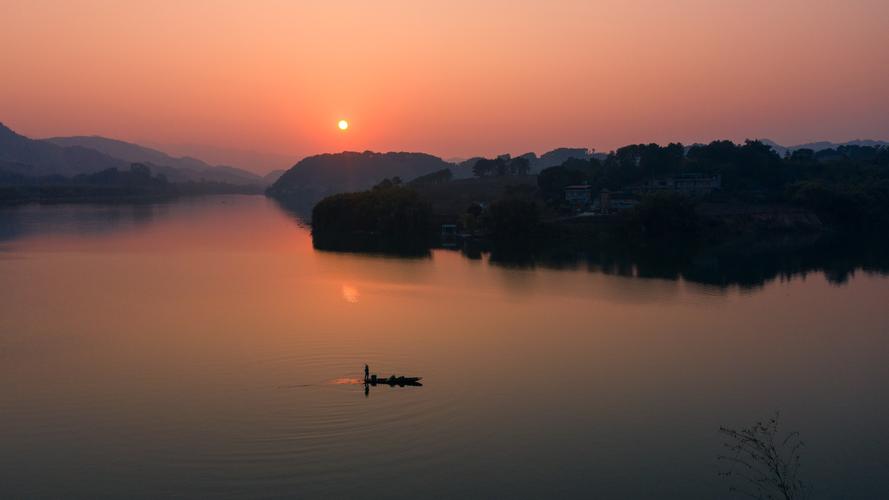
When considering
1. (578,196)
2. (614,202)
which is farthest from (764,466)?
(578,196)

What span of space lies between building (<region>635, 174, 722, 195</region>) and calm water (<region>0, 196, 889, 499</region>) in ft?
126

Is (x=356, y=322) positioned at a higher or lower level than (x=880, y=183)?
lower

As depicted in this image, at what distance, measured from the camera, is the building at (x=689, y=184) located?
76.8 metres

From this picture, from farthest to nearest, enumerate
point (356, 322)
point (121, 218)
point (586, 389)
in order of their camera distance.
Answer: point (121, 218) → point (356, 322) → point (586, 389)

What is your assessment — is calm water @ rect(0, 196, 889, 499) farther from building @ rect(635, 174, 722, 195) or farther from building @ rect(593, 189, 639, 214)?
building @ rect(635, 174, 722, 195)

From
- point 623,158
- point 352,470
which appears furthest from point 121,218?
point 352,470

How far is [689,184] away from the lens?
77.4 metres

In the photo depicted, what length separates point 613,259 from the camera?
50500 millimetres

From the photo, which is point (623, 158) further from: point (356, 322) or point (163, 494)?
point (163, 494)

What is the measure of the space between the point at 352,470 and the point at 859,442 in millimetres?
12167

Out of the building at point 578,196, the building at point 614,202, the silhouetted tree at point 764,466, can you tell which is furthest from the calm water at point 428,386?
the building at point 578,196

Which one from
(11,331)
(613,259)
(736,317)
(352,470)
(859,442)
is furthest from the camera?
(613,259)

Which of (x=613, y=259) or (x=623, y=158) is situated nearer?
(x=613, y=259)

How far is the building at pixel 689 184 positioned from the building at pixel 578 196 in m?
5.98
